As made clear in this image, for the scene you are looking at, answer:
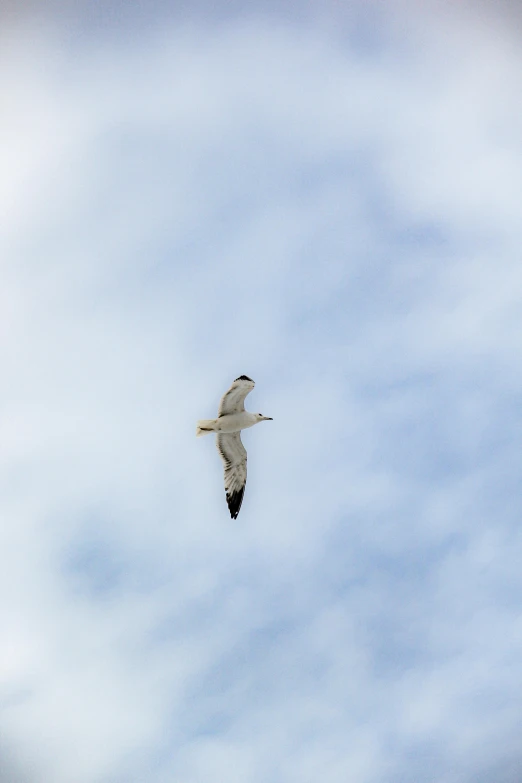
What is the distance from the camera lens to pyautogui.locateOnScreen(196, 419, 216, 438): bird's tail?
29531 mm

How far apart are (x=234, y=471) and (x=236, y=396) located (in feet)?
13.3

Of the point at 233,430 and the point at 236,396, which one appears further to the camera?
the point at 233,430

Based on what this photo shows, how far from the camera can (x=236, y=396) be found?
1162 inches

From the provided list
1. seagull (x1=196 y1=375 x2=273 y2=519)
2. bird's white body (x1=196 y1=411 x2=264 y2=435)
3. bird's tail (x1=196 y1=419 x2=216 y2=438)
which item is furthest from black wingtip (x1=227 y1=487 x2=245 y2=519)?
bird's tail (x1=196 y1=419 x2=216 y2=438)

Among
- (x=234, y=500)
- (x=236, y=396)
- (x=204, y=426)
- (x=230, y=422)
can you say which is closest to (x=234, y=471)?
(x=234, y=500)

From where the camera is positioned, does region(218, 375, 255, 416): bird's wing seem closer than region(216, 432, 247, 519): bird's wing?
Yes

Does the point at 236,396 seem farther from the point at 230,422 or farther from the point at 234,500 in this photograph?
the point at 234,500

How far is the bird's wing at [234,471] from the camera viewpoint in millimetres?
31922

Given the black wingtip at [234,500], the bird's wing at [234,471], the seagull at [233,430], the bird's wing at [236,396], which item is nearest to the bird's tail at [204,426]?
the seagull at [233,430]

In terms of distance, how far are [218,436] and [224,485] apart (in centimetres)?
206

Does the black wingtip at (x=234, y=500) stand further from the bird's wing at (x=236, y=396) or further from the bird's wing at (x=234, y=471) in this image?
the bird's wing at (x=236, y=396)

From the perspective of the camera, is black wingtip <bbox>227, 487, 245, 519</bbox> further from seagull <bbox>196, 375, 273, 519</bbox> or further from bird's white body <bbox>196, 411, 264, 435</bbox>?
bird's white body <bbox>196, 411, 264, 435</bbox>

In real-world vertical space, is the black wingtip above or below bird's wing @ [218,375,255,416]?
below

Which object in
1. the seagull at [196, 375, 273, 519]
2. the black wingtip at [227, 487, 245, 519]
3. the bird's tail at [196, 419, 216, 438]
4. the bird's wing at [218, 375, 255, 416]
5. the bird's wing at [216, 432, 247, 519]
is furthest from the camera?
the black wingtip at [227, 487, 245, 519]
